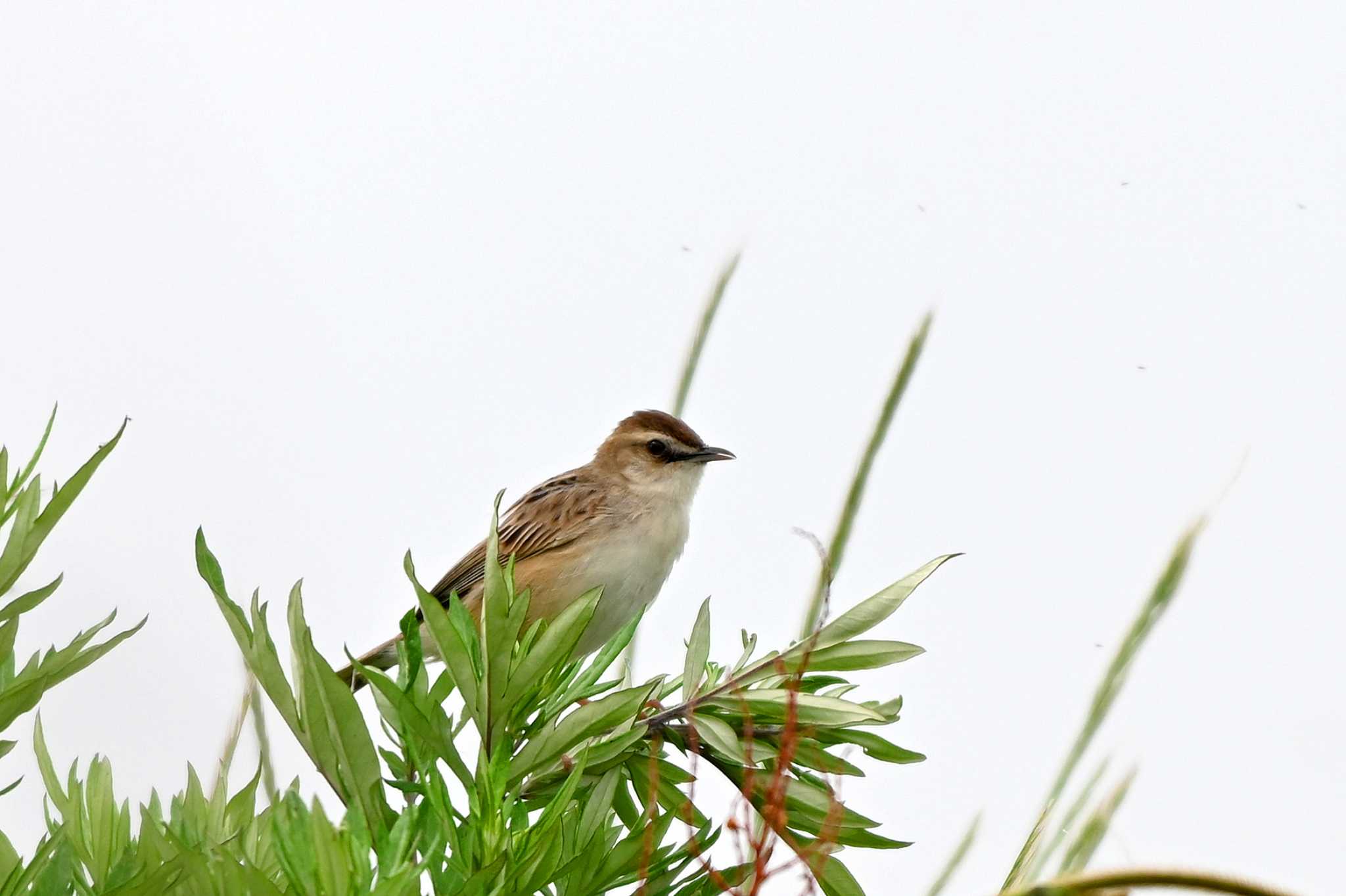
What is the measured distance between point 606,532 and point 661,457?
19.4 inches

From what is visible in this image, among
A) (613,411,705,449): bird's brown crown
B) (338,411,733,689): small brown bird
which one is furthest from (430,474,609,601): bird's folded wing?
(613,411,705,449): bird's brown crown

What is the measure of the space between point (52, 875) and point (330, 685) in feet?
1.24

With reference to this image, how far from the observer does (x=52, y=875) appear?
1.60 metres

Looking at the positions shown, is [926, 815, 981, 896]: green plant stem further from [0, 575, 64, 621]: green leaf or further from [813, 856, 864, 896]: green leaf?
[0, 575, 64, 621]: green leaf

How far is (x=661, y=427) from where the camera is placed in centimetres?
555

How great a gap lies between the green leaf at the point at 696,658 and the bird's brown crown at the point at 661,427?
11.3ft

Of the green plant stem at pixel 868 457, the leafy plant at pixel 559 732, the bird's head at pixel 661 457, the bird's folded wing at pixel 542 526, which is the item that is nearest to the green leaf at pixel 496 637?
the leafy plant at pixel 559 732

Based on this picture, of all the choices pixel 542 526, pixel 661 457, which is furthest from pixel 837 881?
pixel 661 457

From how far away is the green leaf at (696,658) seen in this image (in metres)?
1.85

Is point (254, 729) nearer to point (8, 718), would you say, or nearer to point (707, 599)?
point (8, 718)

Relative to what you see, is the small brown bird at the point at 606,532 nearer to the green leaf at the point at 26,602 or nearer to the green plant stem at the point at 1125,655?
the green plant stem at the point at 1125,655

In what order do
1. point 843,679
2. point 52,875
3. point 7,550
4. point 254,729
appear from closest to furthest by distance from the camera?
point 52,875, point 7,550, point 843,679, point 254,729

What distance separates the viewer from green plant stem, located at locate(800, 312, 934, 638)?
2.38m

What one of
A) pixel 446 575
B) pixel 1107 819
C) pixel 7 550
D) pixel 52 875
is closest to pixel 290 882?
pixel 52 875
